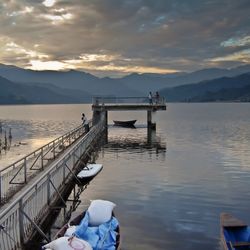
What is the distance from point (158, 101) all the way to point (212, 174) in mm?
48750

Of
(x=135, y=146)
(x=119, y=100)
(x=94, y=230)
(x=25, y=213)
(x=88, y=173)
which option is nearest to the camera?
(x=25, y=213)

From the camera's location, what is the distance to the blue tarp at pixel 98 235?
592 inches

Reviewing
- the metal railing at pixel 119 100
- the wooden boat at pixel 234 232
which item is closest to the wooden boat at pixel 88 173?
the wooden boat at pixel 234 232

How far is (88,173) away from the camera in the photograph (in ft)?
113

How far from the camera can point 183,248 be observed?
19344 millimetres

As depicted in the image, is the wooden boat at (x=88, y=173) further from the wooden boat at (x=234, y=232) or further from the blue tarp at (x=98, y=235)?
the wooden boat at (x=234, y=232)

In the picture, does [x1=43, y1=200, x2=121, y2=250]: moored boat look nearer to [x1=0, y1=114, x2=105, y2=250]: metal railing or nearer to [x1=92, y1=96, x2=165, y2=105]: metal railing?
[x1=0, y1=114, x2=105, y2=250]: metal railing

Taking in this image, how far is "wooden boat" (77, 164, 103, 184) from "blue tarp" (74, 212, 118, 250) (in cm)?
1605

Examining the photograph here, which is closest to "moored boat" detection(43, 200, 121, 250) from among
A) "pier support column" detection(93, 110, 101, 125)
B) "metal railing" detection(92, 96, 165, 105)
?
"pier support column" detection(93, 110, 101, 125)

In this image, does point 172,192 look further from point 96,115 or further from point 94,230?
point 96,115

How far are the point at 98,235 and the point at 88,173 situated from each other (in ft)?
61.2

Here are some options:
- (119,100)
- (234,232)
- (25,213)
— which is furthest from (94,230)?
(119,100)

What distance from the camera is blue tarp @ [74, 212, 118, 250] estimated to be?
1505 centimetres

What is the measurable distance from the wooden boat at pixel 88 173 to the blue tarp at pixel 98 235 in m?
16.1
